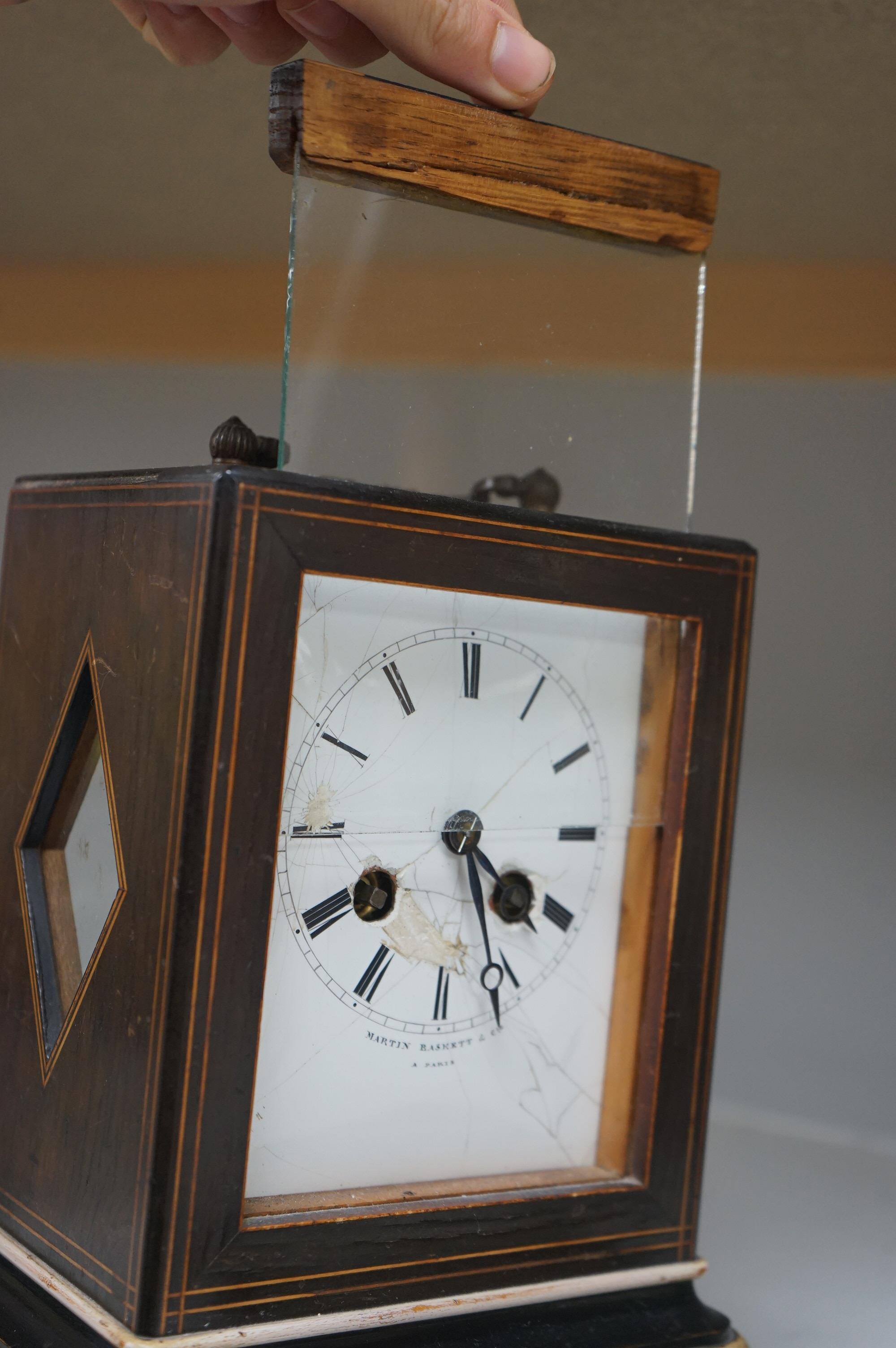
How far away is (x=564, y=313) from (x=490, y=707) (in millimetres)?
337

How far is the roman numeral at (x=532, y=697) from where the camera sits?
1.14m

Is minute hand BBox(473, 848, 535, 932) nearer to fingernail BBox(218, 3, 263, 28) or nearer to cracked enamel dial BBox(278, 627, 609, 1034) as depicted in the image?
cracked enamel dial BBox(278, 627, 609, 1034)

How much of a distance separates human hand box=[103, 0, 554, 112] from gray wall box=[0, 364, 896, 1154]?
1.13 m

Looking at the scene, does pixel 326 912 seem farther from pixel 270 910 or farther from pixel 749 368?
pixel 749 368

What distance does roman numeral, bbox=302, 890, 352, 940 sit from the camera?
104 cm

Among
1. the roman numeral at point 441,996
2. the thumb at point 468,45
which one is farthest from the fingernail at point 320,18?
the roman numeral at point 441,996

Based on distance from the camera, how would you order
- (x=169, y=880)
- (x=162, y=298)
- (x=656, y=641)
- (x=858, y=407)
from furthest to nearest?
(x=162, y=298) < (x=858, y=407) < (x=656, y=641) < (x=169, y=880)

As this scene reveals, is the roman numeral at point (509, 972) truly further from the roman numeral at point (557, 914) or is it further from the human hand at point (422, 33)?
the human hand at point (422, 33)

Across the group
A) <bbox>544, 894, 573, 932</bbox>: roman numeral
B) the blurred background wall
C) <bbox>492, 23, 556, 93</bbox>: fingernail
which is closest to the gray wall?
the blurred background wall

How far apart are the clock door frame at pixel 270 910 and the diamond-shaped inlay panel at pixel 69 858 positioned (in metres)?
0.13

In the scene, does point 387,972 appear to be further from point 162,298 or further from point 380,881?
point 162,298

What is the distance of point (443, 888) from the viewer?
1.11 m

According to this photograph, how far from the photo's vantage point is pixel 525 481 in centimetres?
122

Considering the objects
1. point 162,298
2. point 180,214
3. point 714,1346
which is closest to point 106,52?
point 180,214
